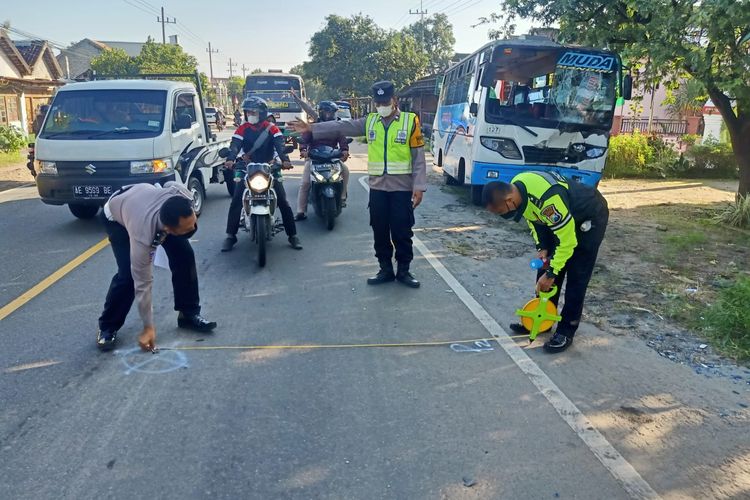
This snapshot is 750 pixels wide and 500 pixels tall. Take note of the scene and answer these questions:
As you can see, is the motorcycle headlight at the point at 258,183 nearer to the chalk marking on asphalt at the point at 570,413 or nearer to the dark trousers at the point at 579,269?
the chalk marking on asphalt at the point at 570,413

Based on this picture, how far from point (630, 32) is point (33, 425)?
32.6ft

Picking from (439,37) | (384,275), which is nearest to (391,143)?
(384,275)

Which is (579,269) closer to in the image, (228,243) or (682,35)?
(228,243)

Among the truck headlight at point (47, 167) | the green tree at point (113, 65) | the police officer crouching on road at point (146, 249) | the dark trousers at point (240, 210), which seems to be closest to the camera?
the police officer crouching on road at point (146, 249)

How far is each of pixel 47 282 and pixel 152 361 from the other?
2472 mm

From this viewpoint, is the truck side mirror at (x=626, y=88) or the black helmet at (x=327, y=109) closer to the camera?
the black helmet at (x=327, y=109)

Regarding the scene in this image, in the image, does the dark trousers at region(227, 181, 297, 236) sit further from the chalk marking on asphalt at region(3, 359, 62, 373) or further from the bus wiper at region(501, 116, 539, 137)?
the bus wiper at region(501, 116, 539, 137)

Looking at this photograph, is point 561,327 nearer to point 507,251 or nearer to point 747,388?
point 747,388

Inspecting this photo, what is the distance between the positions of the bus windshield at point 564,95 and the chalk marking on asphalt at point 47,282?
6.14m

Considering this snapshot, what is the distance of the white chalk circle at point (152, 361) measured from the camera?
406 cm

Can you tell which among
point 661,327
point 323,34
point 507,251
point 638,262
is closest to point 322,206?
point 507,251

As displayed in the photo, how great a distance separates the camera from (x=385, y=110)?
19.1 ft

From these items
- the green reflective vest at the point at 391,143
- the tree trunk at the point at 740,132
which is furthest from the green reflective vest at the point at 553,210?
the tree trunk at the point at 740,132

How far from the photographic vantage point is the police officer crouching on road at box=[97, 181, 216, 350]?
3.81 meters
